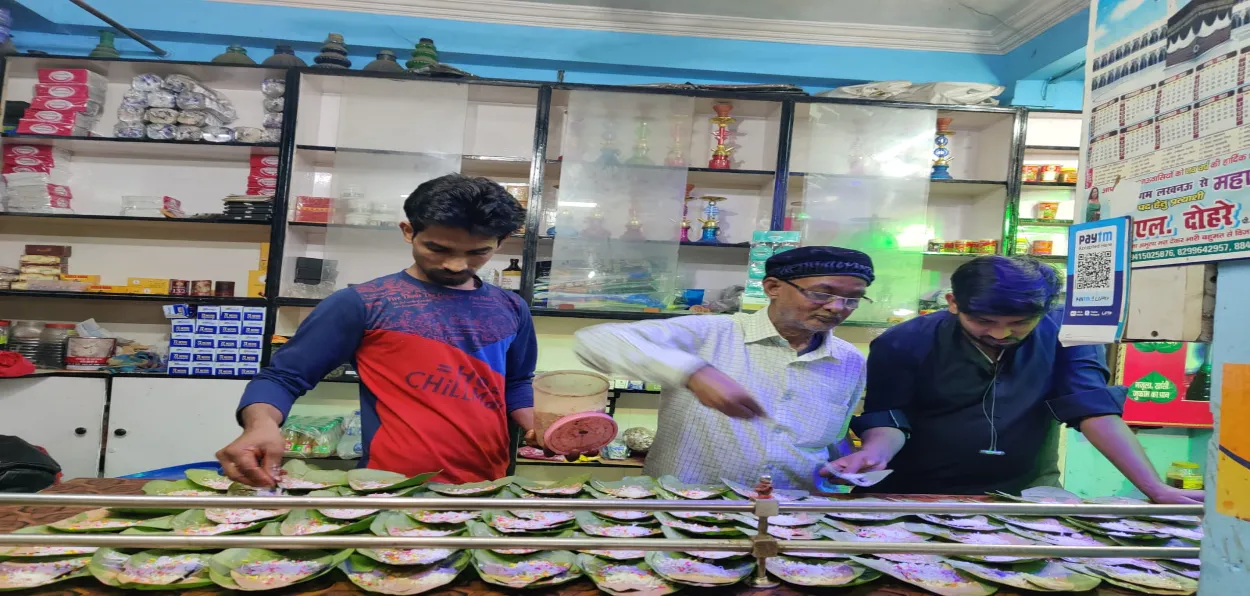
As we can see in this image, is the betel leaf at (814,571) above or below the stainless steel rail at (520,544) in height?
below

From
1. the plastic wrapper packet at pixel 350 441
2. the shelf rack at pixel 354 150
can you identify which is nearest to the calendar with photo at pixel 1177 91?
the shelf rack at pixel 354 150

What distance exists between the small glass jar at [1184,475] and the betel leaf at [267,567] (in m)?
3.86

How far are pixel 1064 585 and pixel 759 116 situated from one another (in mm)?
3342

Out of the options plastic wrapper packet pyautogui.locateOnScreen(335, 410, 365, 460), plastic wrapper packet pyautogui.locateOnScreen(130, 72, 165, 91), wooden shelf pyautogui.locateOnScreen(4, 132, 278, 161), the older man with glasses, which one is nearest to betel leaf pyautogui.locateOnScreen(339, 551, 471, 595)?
the older man with glasses

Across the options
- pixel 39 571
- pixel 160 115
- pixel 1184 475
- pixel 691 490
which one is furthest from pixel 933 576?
pixel 160 115

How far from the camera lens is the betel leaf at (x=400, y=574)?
87 centimetres

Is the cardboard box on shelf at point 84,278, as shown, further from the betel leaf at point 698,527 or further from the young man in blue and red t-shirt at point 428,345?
the betel leaf at point 698,527

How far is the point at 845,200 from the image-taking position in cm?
368

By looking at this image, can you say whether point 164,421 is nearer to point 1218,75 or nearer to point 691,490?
point 691,490

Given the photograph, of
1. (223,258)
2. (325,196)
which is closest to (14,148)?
(223,258)

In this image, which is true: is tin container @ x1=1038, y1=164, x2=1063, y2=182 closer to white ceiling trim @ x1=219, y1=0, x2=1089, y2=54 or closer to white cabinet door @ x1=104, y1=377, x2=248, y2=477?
white ceiling trim @ x1=219, y1=0, x2=1089, y2=54

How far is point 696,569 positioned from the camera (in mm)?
971

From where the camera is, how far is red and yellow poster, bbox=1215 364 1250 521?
0.76m

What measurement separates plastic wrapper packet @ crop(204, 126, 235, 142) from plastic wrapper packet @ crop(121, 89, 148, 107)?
37 centimetres
